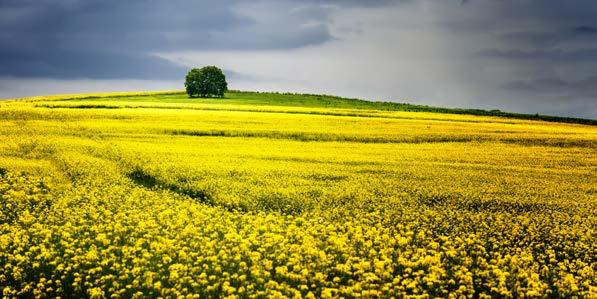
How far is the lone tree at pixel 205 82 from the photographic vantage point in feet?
331

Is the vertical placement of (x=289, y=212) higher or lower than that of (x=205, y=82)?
lower

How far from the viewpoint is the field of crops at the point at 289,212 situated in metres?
14.2

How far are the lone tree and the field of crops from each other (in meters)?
58.4

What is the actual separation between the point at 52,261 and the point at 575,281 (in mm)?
14170

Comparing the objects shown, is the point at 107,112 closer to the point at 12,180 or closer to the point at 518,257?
the point at 12,180

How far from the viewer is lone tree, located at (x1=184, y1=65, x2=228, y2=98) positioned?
10075cm

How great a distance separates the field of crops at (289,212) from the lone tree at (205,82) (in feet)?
192

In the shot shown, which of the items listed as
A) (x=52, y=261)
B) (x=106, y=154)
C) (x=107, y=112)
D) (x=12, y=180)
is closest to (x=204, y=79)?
(x=107, y=112)

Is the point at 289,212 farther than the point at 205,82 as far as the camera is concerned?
No

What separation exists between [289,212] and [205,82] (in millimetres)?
82664

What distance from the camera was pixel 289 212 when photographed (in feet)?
70.6

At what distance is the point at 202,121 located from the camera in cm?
4650

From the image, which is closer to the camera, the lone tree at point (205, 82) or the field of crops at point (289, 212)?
the field of crops at point (289, 212)

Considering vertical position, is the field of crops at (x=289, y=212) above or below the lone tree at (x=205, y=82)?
below
